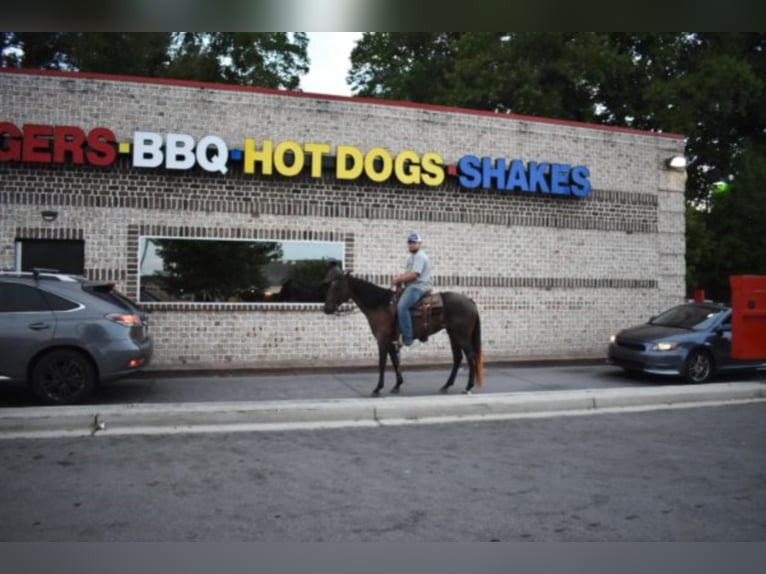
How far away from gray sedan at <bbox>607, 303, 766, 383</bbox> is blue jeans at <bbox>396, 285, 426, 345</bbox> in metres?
4.62

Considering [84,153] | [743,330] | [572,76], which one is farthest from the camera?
[572,76]

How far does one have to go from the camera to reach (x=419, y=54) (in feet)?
113

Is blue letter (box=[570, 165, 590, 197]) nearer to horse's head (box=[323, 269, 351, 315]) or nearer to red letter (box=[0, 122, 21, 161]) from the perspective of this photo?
horse's head (box=[323, 269, 351, 315])

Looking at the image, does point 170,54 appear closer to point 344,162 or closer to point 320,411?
point 344,162

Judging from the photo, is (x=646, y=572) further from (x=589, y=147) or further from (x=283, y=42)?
(x=283, y=42)

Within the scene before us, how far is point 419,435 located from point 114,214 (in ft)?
26.3

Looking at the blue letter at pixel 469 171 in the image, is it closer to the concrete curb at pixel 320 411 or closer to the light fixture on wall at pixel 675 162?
the light fixture on wall at pixel 675 162

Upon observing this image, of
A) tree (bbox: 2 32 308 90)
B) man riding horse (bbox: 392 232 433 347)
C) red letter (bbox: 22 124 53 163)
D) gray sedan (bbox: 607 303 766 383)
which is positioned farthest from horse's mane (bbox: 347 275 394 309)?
tree (bbox: 2 32 308 90)

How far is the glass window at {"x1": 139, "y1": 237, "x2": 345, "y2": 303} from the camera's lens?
1277 centimetres

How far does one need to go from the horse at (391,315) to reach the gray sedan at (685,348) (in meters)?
3.47

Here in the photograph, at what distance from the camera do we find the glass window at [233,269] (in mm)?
12773

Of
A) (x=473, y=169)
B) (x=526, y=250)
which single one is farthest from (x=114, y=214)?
(x=526, y=250)

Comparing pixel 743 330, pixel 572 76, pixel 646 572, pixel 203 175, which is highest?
pixel 572 76

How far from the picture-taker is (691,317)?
12.6 m
